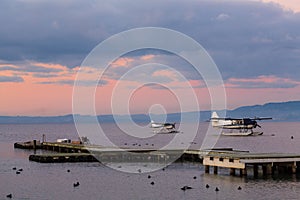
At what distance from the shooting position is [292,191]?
5672cm

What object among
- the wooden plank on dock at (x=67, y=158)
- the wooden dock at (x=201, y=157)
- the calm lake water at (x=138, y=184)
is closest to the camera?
the calm lake water at (x=138, y=184)

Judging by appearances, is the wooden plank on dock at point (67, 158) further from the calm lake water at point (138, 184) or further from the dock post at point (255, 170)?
the dock post at point (255, 170)

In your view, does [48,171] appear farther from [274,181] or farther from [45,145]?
[45,145]

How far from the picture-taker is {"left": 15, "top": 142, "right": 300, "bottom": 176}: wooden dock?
65375mm

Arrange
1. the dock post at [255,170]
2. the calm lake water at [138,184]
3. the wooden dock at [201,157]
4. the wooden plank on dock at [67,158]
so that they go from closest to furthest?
the calm lake water at [138,184] < the wooden dock at [201,157] < the dock post at [255,170] < the wooden plank on dock at [67,158]

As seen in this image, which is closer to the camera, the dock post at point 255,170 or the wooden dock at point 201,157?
the wooden dock at point 201,157

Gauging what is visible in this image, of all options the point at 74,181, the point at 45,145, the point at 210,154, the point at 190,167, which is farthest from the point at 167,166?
the point at 45,145

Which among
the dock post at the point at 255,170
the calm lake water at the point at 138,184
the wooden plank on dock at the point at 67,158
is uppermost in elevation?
the wooden plank on dock at the point at 67,158

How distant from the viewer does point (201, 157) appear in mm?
80500

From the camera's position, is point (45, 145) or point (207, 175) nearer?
point (207, 175)

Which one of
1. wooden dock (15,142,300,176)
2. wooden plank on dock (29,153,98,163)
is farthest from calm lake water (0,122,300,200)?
wooden plank on dock (29,153,98,163)

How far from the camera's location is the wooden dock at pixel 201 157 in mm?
65375

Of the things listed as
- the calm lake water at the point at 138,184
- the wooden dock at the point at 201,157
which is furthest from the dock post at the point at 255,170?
the calm lake water at the point at 138,184

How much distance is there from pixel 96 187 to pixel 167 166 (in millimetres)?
20343
